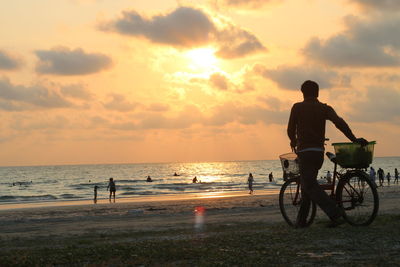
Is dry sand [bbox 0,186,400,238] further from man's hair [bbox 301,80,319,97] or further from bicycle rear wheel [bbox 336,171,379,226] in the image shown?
man's hair [bbox 301,80,319,97]

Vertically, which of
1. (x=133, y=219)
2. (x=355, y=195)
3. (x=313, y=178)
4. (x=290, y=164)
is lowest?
(x=133, y=219)

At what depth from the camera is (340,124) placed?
24.3ft

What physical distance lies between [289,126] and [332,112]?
0.72 m

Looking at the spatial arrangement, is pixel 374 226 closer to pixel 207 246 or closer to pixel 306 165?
pixel 306 165

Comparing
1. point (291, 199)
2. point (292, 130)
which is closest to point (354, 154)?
point (292, 130)

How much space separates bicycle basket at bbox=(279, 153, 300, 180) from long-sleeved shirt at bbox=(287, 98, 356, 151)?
517mm

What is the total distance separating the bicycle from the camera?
292 inches

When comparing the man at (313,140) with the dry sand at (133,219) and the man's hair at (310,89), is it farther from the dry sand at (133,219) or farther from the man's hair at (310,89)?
the dry sand at (133,219)

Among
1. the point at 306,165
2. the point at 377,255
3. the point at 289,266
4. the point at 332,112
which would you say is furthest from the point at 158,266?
the point at 332,112

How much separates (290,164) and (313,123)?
1014mm

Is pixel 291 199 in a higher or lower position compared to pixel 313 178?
lower

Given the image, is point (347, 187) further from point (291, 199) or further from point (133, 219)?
point (133, 219)

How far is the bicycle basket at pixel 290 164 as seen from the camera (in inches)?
316

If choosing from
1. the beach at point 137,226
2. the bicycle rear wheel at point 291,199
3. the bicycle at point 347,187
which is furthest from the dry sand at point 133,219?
the bicycle at point 347,187
